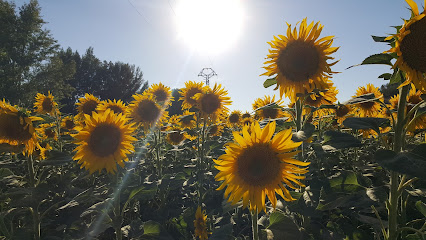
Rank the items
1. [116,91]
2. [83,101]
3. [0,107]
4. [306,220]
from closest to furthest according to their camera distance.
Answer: [306,220], [0,107], [83,101], [116,91]

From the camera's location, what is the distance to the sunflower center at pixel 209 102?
194 inches

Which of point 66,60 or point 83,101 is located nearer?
point 83,101

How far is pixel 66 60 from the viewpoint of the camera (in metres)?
46.3

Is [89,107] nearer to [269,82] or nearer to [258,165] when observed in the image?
[269,82]

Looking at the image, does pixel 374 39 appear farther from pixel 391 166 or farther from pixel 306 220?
pixel 306 220

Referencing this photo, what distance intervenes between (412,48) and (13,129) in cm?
364

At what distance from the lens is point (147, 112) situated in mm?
4609

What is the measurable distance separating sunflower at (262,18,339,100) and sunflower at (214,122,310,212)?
0.76 m

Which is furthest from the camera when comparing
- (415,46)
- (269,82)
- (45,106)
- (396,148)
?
(45,106)

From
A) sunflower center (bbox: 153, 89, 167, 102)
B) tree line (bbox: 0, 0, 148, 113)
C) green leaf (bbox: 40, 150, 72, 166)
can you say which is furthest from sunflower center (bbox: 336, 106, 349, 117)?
tree line (bbox: 0, 0, 148, 113)

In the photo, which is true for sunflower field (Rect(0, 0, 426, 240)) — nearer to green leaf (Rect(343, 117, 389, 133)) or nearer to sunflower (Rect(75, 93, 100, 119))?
green leaf (Rect(343, 117, 389, 133))

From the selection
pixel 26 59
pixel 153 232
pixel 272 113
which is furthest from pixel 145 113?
pixel 26 59

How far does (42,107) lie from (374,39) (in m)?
→ 7.35

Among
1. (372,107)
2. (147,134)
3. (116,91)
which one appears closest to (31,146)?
(147,134)
